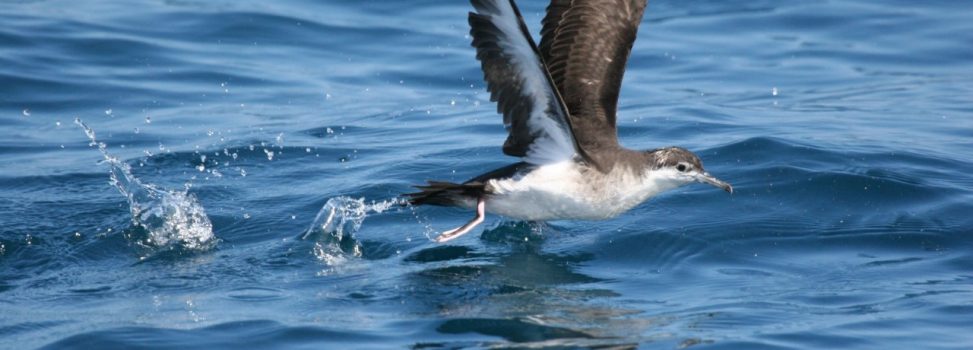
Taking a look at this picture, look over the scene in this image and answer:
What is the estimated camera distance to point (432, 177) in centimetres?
1038

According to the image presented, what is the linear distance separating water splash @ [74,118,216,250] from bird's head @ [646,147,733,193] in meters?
2.98

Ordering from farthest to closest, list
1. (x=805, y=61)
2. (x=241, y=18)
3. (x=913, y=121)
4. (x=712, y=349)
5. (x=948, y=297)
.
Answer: (x=241, y=18)
(x=805, y=61)
(x=913, y=121)
(x=948, y=297)
(x=712, y=349)

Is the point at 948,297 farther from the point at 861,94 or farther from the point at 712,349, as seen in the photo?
the point at 861,94

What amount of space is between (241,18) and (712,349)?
10.3m

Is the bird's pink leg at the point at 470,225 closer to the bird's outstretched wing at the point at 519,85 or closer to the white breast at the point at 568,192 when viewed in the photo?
the white breast at the point at 568,192

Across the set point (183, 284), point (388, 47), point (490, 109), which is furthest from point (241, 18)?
point (183, 284)

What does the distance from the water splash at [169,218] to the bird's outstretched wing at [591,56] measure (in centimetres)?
261

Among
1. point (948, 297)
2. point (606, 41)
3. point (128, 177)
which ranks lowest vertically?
point (948, 297)

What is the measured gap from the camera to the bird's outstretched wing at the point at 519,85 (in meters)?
6.75

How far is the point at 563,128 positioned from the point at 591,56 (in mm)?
1180

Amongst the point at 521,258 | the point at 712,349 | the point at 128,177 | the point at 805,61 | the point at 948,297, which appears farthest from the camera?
the point at 805,61

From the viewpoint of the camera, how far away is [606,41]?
860cm

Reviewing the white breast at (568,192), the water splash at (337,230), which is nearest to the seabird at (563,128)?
the white breast at (568,192)

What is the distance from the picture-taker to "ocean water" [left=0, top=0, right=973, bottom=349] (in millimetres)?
7023
